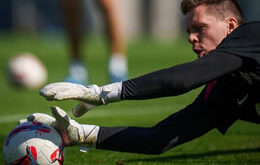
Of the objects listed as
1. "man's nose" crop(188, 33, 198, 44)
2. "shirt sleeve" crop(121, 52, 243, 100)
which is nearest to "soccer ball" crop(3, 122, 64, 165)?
"shirt sleeve" crop(121, 52, 243, 100)

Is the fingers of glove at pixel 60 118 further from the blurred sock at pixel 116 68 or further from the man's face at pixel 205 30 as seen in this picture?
the blurred sock at pixel 116 68

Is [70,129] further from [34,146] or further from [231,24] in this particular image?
[231,24]

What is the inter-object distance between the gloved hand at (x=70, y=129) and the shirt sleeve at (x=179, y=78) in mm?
342

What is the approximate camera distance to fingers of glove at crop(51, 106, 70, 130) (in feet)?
8.24

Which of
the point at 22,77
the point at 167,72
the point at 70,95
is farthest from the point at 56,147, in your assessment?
the point at 22,77

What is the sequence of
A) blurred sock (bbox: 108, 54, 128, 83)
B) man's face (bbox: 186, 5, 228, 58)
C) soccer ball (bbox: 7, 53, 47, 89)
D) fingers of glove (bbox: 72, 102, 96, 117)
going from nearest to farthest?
fingers of glove (bbox: 72, 102, 96, 117)
man's face (bbox: 186, 5, 228, 58)
blurred sock (bbox: 108, 54, 128, 83)
soccer ball (bbox: 7, 53, 47, 89)

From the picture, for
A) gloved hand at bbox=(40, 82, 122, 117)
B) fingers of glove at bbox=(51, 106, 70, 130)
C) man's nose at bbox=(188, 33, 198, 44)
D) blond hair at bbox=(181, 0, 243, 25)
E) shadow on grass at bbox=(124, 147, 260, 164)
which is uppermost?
blond hair at bbox=(181, 0, 243, 25)

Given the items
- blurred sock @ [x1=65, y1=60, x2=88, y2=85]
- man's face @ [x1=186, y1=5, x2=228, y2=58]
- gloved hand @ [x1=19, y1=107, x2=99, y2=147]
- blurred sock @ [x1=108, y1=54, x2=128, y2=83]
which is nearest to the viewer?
gloved hand @ [x1=19, y1=107, x2=99, y2=147]

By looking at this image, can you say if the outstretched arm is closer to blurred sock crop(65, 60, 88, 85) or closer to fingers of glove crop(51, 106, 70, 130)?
fingers of glove crop(51, 106, 70, 130)

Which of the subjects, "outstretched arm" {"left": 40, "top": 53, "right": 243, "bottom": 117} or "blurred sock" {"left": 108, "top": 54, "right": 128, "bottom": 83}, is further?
"blurred sock" {"left": 108, "top": 54, "right": 128, "bottom": 83}

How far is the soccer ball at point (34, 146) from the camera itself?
2562 mm

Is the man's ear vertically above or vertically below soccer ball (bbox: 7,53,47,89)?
above

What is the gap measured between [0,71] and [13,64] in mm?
3543

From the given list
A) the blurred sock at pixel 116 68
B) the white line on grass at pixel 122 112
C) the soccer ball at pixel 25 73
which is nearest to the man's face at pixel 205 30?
the white line on grass at pixel 122 112
